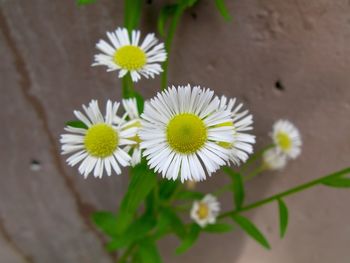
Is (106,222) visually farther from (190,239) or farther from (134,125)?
(134,125)

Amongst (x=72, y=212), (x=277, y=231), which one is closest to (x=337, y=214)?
(x=277, y=231)

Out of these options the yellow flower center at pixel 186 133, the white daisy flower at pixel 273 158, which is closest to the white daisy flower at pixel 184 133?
the yellow flower center at pixel 186 133

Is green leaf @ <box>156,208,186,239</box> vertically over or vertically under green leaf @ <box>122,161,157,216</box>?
under

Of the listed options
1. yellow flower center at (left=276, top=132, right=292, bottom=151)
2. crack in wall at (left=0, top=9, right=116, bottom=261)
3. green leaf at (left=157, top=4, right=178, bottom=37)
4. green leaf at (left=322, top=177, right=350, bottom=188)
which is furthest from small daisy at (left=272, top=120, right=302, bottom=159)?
crack in wall at (left=0, top=9, right=116, bottom=261)

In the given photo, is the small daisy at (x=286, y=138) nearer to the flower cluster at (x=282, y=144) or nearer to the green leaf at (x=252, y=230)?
the flower cluster at (x=282, y=144)

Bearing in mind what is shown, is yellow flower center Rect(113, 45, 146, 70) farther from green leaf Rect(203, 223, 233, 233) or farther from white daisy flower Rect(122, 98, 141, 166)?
green leaf Rect(203, 223, 233, 233)

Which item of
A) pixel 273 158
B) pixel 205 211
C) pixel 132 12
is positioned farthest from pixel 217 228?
pixel 132 12
